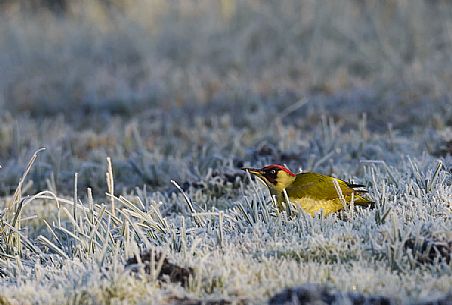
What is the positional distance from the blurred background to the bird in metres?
2.25

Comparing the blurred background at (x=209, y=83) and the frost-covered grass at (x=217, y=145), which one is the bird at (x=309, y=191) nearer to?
the frost-covered grass at (x=217, y=145)

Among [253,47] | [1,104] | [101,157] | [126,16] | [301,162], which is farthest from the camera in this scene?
[126,16]

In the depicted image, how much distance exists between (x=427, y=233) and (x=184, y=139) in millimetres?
5129

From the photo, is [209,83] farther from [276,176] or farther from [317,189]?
[317,189]

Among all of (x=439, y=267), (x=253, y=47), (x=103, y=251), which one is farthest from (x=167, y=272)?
(x=253, y=47)

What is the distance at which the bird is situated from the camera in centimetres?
440

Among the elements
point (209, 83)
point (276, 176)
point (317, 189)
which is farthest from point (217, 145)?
point (317, 189)

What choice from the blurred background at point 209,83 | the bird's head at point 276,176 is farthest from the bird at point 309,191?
the blurred background at point 209,83

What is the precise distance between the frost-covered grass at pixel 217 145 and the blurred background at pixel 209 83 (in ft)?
0.11

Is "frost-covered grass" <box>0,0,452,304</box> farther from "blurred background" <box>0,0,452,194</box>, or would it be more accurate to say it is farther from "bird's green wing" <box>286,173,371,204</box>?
"bird's green wing" <box>286,173,371,204</box>

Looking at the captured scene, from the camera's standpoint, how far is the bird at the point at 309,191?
440cm

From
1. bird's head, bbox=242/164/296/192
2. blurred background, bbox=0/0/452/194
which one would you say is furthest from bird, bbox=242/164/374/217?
blurred background, bbox=0/0/452/194

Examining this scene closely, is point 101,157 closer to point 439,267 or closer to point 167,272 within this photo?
point 167,272

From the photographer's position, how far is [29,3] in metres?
16.8
